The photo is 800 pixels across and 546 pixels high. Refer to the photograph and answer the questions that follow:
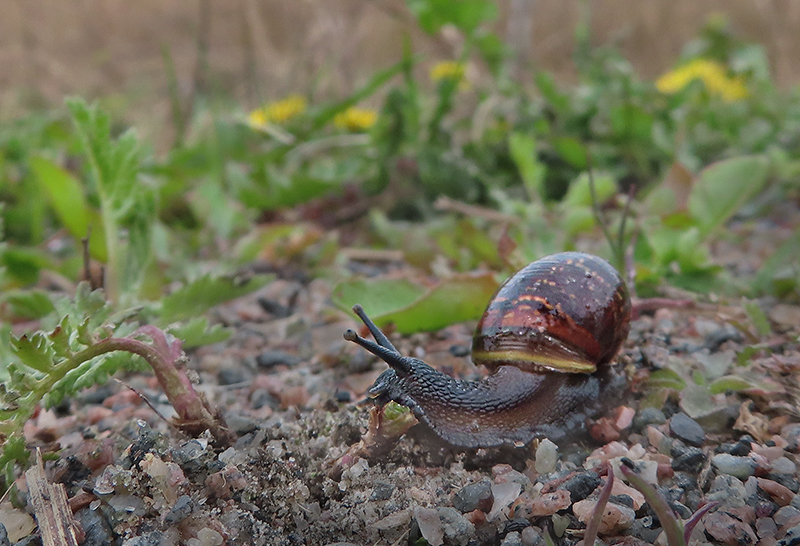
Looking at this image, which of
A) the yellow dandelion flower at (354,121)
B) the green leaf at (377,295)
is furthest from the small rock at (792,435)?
the yellow dandelion flower at (354,121)

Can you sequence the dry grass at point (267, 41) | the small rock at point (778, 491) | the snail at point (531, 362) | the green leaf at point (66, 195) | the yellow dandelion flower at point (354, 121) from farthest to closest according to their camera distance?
the dry grass at point (267, 41) → the yellow dandelion flower at point (354, 121) → the green leaf at point (66, 195) → the snail at point (531, 362) → the small rock at point (778, 491)

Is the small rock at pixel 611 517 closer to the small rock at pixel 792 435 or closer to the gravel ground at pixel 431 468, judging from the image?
the gravel ground at pixel 431 468

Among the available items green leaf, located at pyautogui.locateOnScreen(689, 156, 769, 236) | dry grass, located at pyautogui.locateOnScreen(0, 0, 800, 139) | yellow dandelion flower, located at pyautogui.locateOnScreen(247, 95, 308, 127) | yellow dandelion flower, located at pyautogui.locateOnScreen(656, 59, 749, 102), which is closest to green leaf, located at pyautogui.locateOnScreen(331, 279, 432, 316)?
green leaf, located at pyautogui.locateOnScreen(689, 156, 769, 236)

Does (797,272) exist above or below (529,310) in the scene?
below

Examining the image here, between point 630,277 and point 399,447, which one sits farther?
point 630,277

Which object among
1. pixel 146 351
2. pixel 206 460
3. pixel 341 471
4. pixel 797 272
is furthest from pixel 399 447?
pixel 797 272

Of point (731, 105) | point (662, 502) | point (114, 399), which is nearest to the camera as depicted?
point (662, 502)

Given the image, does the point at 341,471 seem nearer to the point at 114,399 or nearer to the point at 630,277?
the point at 114,399
